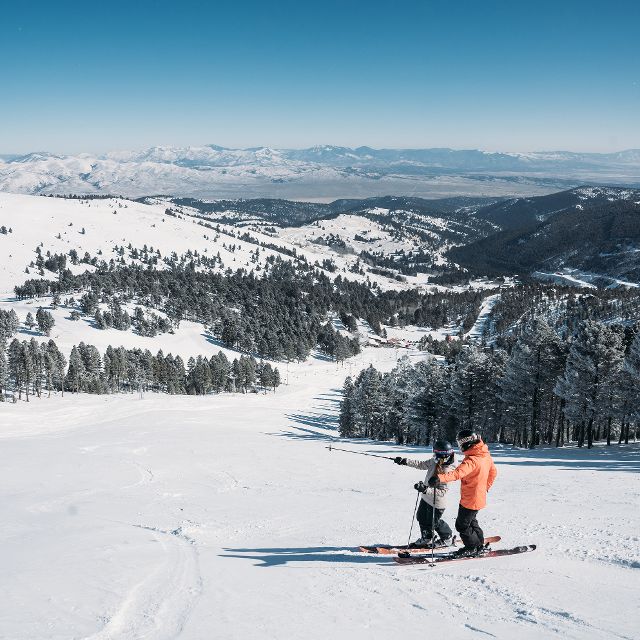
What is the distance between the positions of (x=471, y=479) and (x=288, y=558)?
447 centimetres

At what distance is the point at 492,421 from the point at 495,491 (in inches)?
1393

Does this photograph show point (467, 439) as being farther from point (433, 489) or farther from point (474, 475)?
point (433, 489)

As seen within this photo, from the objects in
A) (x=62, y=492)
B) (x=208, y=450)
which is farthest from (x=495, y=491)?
(x=208, y=450)

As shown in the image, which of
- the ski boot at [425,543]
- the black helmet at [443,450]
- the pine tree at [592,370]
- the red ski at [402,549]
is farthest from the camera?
the pine tree at [592,370]

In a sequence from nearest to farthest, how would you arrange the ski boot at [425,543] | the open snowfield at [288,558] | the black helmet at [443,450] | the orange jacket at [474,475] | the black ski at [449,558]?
the open snowfield at [288,558], the orange jacket at [474,475], the black helmet at [443,450], the black ski at [449,558], the ski boot at [425,543]

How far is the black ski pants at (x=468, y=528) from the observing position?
977 cm

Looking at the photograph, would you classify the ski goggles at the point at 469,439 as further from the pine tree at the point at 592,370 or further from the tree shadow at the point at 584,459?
the pine tree at the point at 592,370

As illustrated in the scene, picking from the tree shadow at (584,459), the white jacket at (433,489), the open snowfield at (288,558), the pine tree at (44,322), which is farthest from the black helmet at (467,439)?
the pine tree at (44,322)

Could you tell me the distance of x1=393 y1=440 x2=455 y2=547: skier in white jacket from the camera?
9.80 m

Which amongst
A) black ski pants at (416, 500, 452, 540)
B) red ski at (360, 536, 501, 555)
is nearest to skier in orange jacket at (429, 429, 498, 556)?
black ski pants at (416, 500, 452, 540)

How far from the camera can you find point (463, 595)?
8352 millimetres

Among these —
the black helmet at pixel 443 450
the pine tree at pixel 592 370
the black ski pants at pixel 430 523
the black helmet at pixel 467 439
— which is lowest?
the pine tree at pixel 592 370

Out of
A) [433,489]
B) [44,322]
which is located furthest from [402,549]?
[44,322]

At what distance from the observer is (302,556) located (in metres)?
11.0
